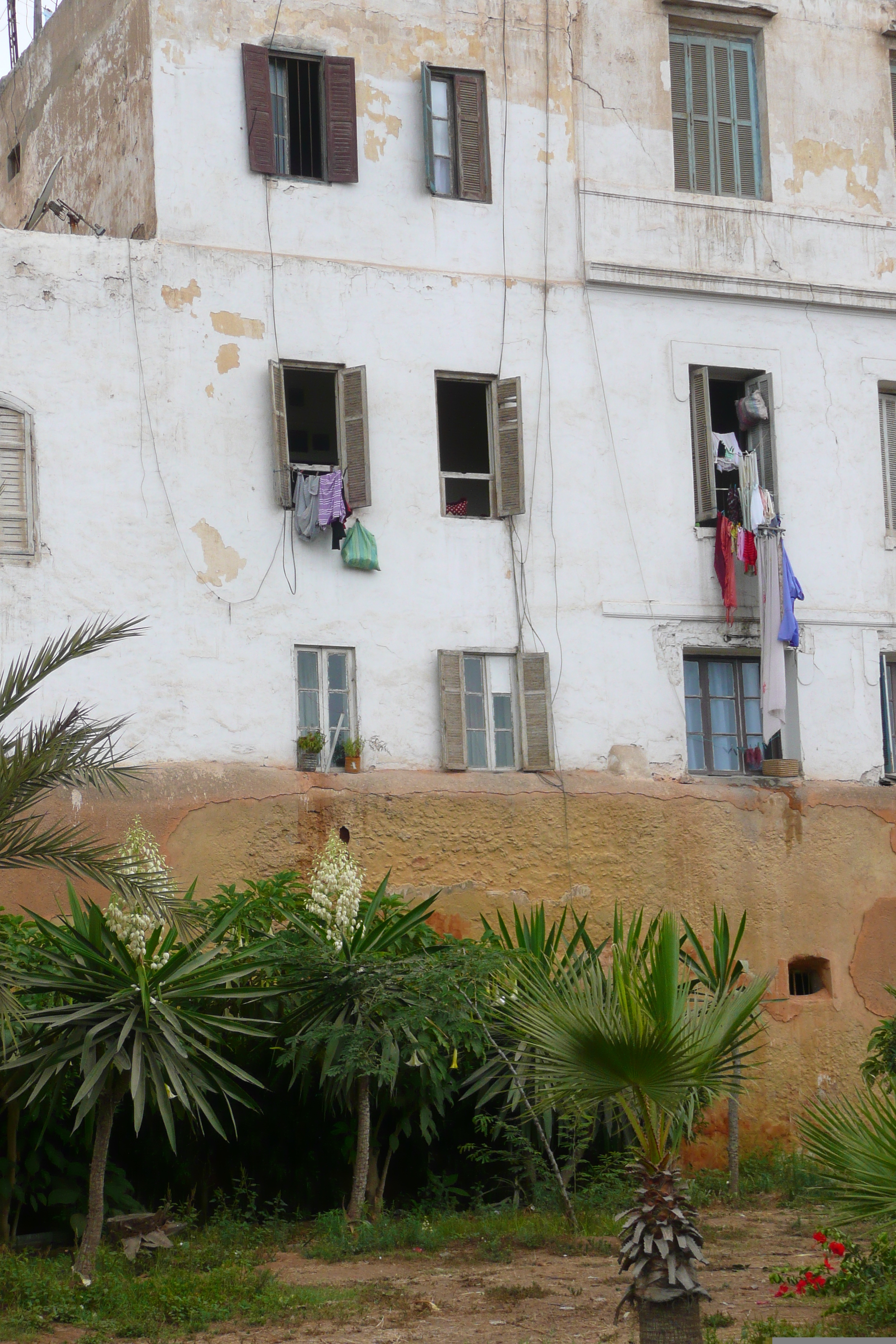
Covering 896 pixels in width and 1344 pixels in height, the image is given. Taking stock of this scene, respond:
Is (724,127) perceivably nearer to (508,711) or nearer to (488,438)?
(488,438)

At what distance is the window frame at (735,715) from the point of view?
16703 millimetres

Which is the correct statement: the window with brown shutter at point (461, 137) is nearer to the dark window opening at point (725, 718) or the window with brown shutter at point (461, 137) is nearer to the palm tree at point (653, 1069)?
the dark window opening at point (725, 718)

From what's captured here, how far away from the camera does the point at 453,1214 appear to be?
12977 mm

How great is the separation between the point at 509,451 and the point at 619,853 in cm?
364

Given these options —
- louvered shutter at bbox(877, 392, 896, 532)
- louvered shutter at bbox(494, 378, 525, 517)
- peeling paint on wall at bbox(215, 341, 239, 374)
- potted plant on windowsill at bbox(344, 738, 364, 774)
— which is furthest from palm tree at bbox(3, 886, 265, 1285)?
louvered shutter at bbox(877, 392, 896, 532)

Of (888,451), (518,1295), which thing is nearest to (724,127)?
(888,451)

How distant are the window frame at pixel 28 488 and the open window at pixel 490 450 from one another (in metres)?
3.50

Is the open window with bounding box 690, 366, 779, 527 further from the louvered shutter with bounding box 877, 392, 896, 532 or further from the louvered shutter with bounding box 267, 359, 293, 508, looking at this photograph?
the louvered shutter with bounding box 267, 359, 293, 508

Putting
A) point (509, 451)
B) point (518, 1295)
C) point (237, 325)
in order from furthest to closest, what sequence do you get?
point (509, 451) → point (237, 325) → point (518, 1295)

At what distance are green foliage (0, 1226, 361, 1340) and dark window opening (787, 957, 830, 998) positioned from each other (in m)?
6.81

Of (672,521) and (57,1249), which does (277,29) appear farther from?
(57,1249)

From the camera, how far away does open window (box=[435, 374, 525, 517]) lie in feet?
52.8

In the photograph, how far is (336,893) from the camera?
1273 cm

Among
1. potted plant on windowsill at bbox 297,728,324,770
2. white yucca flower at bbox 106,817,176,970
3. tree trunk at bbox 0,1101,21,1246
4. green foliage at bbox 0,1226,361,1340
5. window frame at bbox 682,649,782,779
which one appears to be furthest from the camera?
window frame at bbox 682,649,782,779
